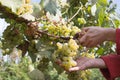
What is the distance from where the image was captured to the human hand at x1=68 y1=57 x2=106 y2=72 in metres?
1.33

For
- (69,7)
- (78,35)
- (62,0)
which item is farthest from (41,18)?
(69,7)

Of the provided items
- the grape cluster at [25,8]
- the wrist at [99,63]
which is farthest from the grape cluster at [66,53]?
the wrist at [99,63]

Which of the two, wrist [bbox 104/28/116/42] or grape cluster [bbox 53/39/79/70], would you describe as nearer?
Answer: grape cluster [bbox 53/39/79/70]

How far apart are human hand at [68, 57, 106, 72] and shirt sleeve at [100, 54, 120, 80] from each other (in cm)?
3

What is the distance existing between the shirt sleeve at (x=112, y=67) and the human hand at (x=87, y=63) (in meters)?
0.03

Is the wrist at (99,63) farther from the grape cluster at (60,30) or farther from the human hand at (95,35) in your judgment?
the grape cluster at (60,30)

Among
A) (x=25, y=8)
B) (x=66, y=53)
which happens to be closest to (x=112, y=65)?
(x=66, y=53)

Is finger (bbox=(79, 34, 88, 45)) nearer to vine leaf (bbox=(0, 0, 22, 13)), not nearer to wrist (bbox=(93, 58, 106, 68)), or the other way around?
wrist (bbox=(93, 58, 106, 68))

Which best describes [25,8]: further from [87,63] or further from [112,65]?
[112,65]

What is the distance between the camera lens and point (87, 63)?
1438 millimetres

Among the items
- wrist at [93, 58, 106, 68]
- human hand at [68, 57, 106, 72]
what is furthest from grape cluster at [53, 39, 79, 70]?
wrist at [93, 58, 106, 68]

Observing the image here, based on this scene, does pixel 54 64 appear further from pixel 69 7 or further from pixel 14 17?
pixel 69 7

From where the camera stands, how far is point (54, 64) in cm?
125

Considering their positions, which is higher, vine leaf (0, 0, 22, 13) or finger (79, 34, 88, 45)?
vine leaf (0, 0, 22, 13)
